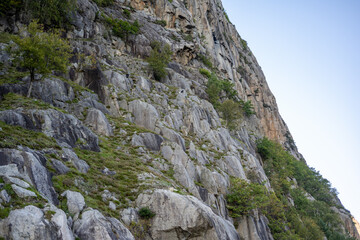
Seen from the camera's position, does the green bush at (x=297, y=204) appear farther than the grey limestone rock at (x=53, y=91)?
Yes

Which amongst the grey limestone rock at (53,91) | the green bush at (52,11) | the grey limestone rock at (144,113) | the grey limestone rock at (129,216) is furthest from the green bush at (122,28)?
the grey limestone rock at (129,216)

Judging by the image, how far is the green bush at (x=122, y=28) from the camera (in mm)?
59188

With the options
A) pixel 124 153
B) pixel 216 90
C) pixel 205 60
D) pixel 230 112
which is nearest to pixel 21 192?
pixel 124 153

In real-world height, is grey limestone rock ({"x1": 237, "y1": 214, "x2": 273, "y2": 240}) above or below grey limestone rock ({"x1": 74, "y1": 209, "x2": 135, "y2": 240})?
above

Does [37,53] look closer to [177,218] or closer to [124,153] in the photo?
[124,153]

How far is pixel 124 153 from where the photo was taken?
27000mm

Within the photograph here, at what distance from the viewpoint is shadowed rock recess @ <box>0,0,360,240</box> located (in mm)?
13914

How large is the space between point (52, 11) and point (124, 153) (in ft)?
114

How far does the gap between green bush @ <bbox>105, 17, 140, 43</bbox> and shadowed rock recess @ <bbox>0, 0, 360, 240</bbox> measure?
271 mm

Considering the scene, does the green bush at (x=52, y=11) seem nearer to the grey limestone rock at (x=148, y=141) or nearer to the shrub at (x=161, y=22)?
the grey limestone rock at (x=148, y=141)

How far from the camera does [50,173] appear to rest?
616 inches

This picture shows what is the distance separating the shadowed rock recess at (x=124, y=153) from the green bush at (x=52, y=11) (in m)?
0.60

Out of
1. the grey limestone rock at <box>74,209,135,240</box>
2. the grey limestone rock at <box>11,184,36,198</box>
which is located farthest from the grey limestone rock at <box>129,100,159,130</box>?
the grey limestone rock at <box>11,184,36,198</box>

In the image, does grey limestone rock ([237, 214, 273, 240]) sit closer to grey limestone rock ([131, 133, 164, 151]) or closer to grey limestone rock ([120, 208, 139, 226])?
grey limestone rock ([131, 133, 164, 151])
